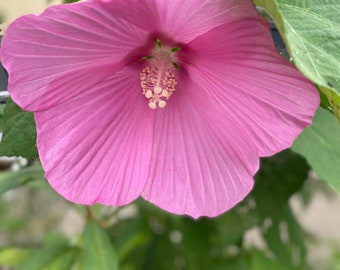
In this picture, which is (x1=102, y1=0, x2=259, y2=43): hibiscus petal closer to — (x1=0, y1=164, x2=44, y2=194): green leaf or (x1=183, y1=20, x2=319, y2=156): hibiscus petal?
(x1=183, y1=20, x2=319, y2=156): hibiscus petal

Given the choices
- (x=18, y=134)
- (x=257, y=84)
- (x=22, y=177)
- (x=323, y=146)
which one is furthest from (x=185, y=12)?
(x=22, y=177)

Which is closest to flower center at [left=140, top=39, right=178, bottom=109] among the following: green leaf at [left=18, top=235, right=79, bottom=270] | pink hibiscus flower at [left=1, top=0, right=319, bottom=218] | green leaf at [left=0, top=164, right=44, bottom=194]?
pink hibiscus flower at [left=1, top=0, right=319, bottom=218]

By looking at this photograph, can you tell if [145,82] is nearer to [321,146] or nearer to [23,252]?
[321,146]

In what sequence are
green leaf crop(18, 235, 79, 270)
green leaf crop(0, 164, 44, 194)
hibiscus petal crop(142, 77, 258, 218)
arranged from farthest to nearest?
green leaf crop(18, 235, 79, 270) → green leaf crop(0, 164, 44, 194) → hibiscus petal crop(142, 77, 258, 218)

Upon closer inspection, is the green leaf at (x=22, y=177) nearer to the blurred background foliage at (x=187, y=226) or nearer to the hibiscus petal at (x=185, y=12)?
the blurred background foliage at (x=187, y=226)

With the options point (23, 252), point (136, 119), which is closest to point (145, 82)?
point (136, 119)
